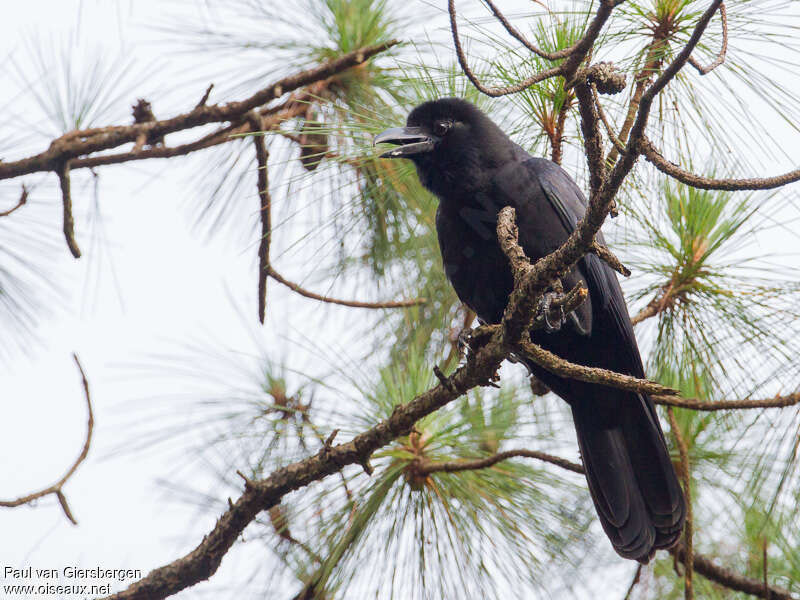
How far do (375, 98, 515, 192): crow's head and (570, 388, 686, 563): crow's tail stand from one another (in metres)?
0.96

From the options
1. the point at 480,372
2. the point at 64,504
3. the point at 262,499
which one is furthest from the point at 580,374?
the point at 64,504

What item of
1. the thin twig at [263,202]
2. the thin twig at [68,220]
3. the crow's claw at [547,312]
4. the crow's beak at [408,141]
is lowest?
the crow's claw at [547,312]

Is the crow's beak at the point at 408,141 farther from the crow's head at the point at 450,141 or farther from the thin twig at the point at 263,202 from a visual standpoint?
the thin twig at the point at 263,202

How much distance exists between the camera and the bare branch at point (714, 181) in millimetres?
1509

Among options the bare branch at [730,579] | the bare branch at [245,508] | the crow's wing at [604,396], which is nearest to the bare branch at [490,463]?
the bare branch at [245,508]

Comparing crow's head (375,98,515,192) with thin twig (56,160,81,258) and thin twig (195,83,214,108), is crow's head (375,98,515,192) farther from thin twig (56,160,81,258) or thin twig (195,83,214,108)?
thin twig (56,160,81,258)

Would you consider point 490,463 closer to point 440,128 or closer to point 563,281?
point 563,281

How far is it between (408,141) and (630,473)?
4.87 ft

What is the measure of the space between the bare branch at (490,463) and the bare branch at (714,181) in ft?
3.41

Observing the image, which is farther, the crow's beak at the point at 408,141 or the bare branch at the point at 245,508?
the crow's beak at the point at 408,141

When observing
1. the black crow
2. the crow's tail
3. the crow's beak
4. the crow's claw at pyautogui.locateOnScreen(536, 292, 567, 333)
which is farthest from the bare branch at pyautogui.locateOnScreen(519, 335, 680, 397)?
the crow's beak

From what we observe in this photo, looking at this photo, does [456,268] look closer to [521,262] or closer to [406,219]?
[406,219]

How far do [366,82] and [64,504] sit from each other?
6.32 ft

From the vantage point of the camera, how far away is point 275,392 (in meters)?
3.26
